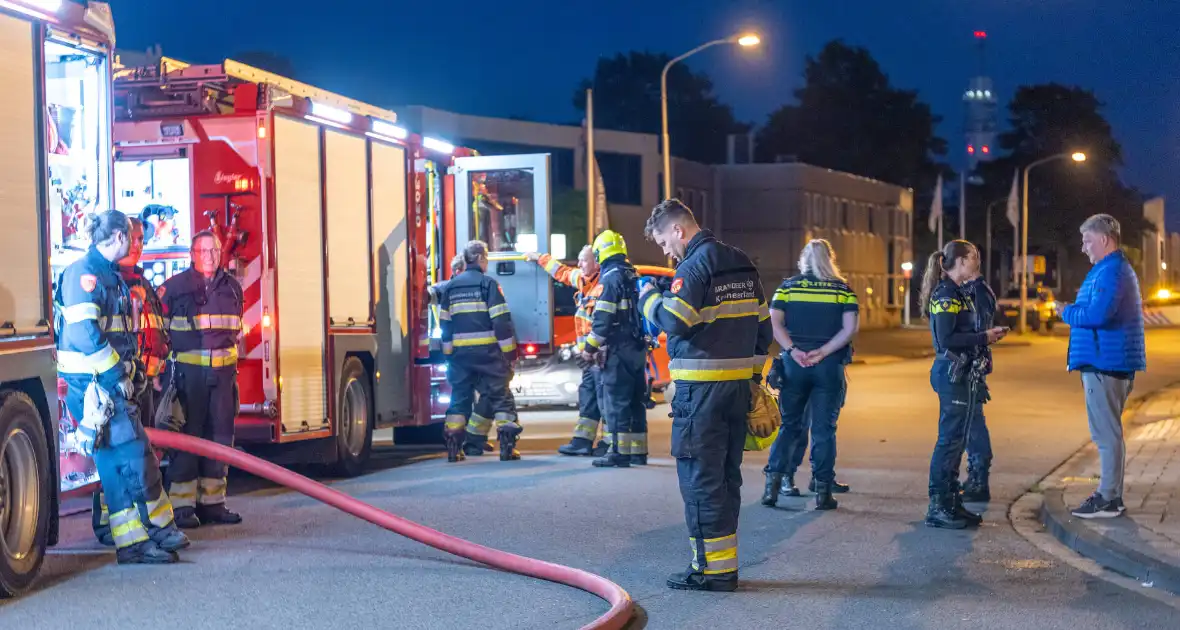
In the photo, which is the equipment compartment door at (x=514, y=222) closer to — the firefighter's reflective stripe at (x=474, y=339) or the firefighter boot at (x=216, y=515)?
the firefighter's reflective stripe at (x=474, y=339)

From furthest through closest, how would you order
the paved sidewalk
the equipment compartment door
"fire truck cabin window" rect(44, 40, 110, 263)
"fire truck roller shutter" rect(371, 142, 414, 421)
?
the equipment compartment door, "fire truck roller shutter" rect(371, 142, 414, 421), "fire truck cabin window" rect(44, 40, 110, 263), the paved sidewalk

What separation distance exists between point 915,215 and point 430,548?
8595 cm

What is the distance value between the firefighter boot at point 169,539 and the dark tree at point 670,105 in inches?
3304

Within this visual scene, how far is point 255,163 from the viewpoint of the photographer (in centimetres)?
1050

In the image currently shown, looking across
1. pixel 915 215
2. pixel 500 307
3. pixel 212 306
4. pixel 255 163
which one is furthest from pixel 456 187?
pixel 915 215

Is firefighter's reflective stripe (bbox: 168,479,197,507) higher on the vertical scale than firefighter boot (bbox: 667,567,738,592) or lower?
higher

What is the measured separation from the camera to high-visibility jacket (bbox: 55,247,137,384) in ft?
24.2

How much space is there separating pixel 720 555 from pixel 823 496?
9.61 feet

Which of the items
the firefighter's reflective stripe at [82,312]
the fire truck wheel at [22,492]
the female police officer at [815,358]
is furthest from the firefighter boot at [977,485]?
the fire truck wheel at [22,492]

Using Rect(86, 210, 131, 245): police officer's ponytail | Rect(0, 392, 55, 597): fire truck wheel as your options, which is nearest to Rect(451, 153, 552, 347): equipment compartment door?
Rect(86, 210, 131, 245): police officer's ponytail

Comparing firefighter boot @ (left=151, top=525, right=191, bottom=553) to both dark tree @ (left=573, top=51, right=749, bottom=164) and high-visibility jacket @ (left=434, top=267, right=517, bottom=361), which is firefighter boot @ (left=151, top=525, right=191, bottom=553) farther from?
dark tree @ (left=573, top=51, right=749, bottom=164)

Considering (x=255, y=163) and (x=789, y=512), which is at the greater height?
(x=255, y=163)

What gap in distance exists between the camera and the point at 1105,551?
8.00m

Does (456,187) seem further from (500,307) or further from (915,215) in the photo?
(915,215)
